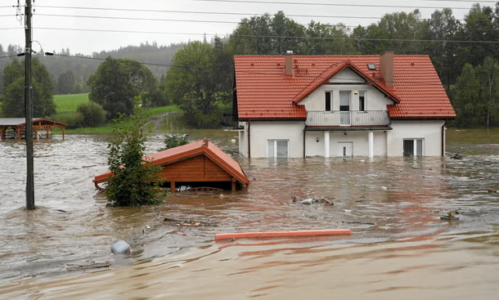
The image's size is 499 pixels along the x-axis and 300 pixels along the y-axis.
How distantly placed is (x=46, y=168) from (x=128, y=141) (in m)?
16.1

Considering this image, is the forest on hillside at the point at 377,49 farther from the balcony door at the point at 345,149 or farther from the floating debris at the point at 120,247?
the floating debris at the point at 120,247

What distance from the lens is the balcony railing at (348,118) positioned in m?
38.1

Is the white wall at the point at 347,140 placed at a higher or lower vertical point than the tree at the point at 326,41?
lower

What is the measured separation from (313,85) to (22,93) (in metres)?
67.4

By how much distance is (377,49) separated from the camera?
307 feet

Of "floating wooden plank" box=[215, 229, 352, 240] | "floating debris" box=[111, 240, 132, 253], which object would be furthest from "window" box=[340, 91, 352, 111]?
"floating debris" box=[111, 240, 132, 253]

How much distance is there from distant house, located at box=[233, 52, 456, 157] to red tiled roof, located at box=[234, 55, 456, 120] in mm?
60

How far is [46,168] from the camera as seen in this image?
32.9 meters

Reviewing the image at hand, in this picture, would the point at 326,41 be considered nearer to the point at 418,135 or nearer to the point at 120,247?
the point at 418,135

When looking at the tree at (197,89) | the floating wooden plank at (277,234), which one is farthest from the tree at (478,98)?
the floating wooden plank at (277,234)

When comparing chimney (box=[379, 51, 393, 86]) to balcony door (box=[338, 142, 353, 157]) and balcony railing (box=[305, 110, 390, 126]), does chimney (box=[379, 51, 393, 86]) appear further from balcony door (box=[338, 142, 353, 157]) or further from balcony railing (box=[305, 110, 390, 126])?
balcony door (box=[338, 142, 353, 157])

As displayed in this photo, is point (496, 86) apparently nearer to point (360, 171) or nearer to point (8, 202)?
point (360, 171)

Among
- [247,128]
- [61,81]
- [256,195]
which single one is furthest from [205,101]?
[61,81]

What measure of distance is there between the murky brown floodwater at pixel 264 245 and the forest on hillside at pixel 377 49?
178 ft
